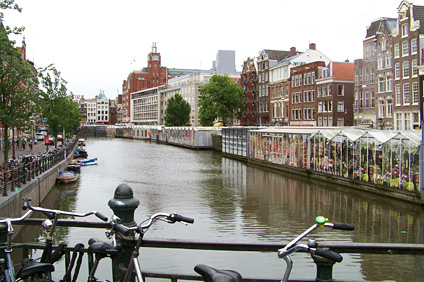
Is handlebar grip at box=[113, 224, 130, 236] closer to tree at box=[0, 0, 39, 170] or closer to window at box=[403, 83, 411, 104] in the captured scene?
tree at box=[0, 0, 39, 170]

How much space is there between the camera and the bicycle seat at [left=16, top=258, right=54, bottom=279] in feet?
16.1

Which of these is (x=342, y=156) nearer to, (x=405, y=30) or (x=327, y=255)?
(x=405, y=30)

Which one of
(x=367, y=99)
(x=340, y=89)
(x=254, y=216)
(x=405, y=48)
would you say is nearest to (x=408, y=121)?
(x=405, y=48)

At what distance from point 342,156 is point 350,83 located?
1440 inches

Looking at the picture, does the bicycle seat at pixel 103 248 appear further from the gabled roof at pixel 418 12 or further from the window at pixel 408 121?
the gabled roof at pixel 418 12

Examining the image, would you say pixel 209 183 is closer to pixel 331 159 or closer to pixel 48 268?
pixel 331 159

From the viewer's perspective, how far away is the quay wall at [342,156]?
24.5m

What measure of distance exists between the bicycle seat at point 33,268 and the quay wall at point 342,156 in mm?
21945

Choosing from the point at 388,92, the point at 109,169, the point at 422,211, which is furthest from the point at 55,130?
the point at 422,211

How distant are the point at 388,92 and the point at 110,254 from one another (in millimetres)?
53466

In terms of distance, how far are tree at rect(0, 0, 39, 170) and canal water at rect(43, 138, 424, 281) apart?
5147mm

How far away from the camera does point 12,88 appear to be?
24.9m

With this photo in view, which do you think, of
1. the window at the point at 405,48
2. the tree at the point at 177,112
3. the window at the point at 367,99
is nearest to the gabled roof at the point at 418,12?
the window at the point at 405,48

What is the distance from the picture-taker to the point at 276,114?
82.2 m
